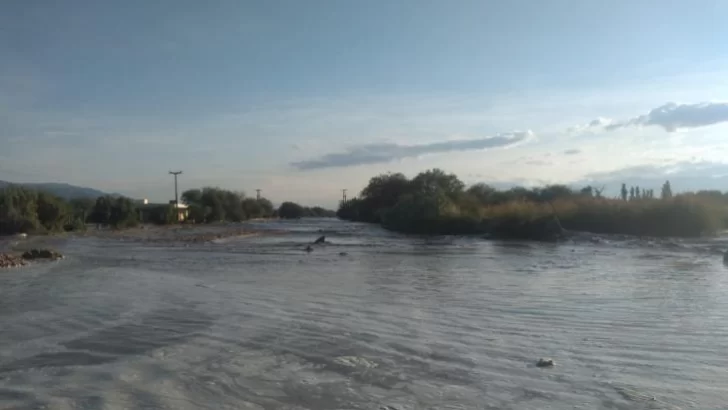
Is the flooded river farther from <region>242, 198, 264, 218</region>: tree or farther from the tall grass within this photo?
<region>242, 198, 264, 218</region>: tree

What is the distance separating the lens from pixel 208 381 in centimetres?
649

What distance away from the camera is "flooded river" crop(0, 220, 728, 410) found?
601 cm

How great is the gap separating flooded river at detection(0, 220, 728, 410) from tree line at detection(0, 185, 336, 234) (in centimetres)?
3864

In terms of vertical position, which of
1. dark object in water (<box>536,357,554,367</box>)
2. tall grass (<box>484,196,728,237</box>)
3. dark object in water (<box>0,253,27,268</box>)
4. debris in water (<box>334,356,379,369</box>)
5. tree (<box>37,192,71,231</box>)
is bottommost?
dark object in water (<box>536,357,554,367</box>)

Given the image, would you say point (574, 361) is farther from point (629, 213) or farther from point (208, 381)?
point (629, 213)

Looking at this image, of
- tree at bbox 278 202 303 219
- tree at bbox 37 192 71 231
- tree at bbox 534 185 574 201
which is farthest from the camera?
tree at bbox 278 202 303 219

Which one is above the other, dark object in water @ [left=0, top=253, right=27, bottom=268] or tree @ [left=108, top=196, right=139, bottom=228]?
tree @ [left=108, top=196, right=139, bottom=228]

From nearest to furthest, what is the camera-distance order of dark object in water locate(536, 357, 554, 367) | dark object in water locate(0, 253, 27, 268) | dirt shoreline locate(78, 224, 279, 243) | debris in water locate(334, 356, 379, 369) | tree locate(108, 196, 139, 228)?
dark object in water locate(536, 357, 554, 367), debris in water locate(334, 356, 379, 369), dark object in water locate(0, 253, 27, 268), dirt shoreline locate(78, 224, 279, 243), tree locate(108, 196, 139, 228)

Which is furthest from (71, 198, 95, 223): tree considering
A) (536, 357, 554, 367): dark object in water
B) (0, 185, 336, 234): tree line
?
(536, 357, 554, 367): dark object in water

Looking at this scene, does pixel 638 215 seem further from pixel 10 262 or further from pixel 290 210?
pixel 290 210

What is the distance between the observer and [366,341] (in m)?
8.51

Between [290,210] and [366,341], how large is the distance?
16648cm

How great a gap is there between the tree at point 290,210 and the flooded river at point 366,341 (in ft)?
510

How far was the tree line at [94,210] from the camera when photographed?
51.8 m
